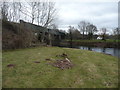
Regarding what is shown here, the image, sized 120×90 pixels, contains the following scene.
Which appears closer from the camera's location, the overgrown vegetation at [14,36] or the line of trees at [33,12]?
the overgrown vegetation at [14,36]

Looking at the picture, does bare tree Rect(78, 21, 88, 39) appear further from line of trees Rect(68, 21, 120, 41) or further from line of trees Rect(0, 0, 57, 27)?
line of trees Rect(0, 0, 57, 27)

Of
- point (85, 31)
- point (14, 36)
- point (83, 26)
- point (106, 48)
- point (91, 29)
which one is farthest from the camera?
point (83, 26)

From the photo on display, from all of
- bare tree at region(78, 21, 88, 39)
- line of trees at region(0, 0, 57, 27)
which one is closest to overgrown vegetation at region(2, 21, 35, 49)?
line of trees at region(0, 0, 57, 27)

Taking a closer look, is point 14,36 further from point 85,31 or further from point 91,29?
point 85,31

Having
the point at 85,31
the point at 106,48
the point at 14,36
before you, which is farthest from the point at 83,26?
the point at 14,36

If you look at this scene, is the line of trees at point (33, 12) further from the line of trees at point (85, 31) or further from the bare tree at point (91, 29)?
the bare tree at point (91, 29)

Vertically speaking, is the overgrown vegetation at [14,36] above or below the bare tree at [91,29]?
below

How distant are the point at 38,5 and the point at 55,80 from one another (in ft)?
48.1

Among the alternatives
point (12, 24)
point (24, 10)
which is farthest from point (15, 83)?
point (24, 10)

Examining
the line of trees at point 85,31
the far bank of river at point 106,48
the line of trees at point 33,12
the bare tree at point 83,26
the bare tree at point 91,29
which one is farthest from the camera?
the bare tree at point 83,26

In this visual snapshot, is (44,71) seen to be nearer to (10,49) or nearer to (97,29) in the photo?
(10,49)

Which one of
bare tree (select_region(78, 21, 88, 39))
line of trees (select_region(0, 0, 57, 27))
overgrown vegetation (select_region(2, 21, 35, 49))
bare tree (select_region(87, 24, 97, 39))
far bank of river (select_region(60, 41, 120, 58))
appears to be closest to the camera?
overgrown vegetation (select_region(2, 21, 35, 49))

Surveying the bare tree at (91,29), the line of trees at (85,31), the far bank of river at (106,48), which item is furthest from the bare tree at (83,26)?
the far bank of river at (106,48)

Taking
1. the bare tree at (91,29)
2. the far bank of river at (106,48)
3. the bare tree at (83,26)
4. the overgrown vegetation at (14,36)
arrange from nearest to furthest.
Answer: the overgrown vegetation at (14,36)
the far bank of river at (106,48)
the bare tree at (91,29)
the bare tree at (83,26)
